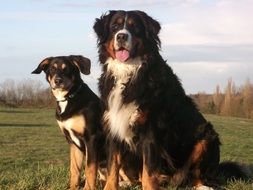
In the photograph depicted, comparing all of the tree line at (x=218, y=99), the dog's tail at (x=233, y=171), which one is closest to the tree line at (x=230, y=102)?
the tree line at (x=218, y=99)

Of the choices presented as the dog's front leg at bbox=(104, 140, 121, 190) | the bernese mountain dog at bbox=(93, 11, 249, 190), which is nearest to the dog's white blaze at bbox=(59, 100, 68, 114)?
the bernese mountain dog at bbox=(93, 11, 249, 190)

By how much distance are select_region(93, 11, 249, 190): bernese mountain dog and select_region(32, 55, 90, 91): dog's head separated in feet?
2.09

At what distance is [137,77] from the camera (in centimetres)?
687

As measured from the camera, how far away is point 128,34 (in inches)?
263

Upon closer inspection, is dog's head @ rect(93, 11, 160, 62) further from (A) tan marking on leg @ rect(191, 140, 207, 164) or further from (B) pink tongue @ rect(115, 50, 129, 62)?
(A) tan marking on leg @ rect(191, 140, 207, 164)

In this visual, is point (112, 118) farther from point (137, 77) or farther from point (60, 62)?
point (60, 62)

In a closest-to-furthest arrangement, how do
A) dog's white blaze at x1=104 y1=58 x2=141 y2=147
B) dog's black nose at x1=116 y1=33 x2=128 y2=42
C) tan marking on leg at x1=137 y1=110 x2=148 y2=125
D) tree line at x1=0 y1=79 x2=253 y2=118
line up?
dog's black nose at x1=116 y1=33 x2=128 y2=42, tan marking on leg at x1=137 y1=110 x2=148 y2=125, dog's white blaze at x1=104 y1=58 x2=141 y2=147, tree line at x1=0 y1=79 x2=253 y2=118

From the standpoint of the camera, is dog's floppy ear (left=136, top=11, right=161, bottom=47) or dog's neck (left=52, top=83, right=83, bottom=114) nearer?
dog's floppy ear (left=136, top=11, right=161, bottom=47)

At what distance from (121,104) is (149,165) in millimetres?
920

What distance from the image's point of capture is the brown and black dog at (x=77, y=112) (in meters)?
7.38

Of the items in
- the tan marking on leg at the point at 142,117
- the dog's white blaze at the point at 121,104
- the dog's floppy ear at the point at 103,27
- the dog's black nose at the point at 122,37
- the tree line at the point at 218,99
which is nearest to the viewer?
the dog's black nose at the point at 122,37

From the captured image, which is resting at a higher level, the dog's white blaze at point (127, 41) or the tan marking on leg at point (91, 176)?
the dog's white blaze at point (127, 41)

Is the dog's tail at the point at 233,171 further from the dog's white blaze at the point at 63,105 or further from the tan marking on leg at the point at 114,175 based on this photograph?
the dog's white blaze at the point at 63,105

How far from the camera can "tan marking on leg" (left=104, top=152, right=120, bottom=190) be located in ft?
22.9
